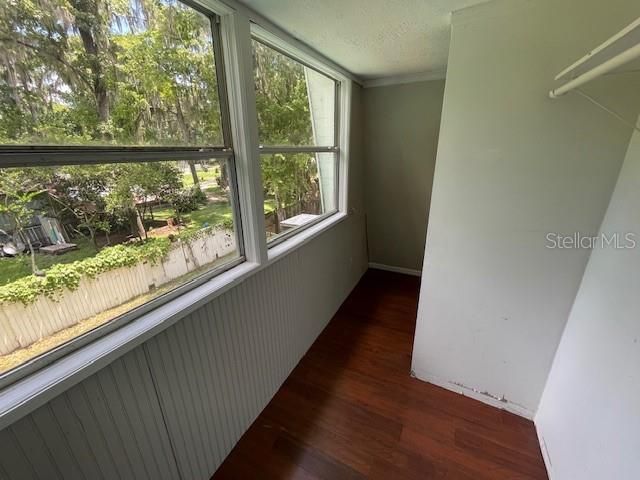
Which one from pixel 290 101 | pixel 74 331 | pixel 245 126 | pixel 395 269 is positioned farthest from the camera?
pixel 395 269

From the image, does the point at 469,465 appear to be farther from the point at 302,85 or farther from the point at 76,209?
the point at 302,85

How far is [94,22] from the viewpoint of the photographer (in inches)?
32.1

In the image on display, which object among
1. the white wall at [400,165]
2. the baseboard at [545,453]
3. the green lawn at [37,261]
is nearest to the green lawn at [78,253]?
the green lawn at [37,261]

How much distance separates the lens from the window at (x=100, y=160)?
704 millimetres

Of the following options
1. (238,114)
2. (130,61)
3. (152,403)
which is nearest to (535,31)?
(238,114)

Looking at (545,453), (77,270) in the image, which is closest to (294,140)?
(77,270)

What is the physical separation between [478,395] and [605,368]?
0.87 metres

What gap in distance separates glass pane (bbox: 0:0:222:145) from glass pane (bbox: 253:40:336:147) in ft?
1.32

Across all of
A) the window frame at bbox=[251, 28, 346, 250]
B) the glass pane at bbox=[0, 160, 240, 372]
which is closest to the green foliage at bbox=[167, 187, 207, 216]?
the glass pane at bbox=[0, 160, 240, 372]

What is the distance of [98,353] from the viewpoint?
837 millimetres

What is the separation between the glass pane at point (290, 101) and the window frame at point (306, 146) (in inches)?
1.1

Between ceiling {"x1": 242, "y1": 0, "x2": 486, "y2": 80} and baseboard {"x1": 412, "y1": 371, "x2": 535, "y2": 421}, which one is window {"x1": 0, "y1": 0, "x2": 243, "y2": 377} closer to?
ceiling {"x1": 242, "y1": 0, "x2": 486, "y2": 80}

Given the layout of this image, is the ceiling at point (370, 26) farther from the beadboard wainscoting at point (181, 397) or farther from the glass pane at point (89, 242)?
the beadboard wainscoting at point (181, 397)

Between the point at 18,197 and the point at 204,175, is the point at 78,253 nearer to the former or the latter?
the point at 18,197
